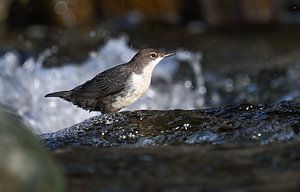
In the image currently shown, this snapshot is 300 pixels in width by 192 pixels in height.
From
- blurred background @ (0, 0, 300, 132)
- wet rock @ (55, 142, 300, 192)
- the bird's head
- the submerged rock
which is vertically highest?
blurred background @ (0, 0, 300, 132)

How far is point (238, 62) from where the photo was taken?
13.0 m

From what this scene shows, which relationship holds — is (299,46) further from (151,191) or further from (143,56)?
A: (151,191)

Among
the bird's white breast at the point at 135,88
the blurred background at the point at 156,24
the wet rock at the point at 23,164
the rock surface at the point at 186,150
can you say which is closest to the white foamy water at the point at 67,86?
the blurred background at the point at 156,24

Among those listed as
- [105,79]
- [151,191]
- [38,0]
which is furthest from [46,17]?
[151,191]

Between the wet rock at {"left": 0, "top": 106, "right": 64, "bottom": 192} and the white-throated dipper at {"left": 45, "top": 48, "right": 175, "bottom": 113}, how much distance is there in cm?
315

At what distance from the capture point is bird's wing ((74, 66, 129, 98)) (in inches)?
319

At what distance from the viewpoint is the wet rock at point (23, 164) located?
4.55 metres

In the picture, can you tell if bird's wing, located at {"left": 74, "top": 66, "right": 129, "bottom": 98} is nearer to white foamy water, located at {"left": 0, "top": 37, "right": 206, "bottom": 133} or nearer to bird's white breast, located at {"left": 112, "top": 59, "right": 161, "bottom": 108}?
bird's white breast, located at {"left": 112, "top": 59, "right": 161, "bottom": 108}

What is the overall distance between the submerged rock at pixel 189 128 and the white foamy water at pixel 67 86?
265 centimetres

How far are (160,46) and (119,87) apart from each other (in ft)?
19.9

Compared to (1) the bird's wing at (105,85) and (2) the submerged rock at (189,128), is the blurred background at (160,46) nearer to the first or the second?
(1) the bird's wing at (105,85)

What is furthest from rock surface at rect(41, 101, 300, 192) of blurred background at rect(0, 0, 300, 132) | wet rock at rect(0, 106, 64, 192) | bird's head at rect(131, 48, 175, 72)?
blurred background at rect(0, 0, 300, 132)

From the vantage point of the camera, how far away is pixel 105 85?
8227mm

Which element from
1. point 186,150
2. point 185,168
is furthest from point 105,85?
point 185,168
